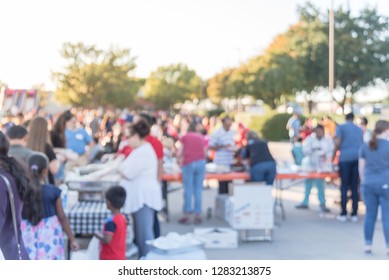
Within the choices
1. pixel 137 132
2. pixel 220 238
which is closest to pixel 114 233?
pixel 137 132

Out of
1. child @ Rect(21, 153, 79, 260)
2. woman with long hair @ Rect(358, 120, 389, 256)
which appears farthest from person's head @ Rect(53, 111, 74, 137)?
woman with long hair @ Rect(358, 120, 389, 256)

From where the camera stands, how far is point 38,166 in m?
3.24

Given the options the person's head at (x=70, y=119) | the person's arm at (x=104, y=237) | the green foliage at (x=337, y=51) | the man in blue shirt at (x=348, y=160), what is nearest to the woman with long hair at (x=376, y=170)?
the man in blue shirt at (x=348, y=160)

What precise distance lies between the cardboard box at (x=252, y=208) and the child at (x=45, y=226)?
247cm

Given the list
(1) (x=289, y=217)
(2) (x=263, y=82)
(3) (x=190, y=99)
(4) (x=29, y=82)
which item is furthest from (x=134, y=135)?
(1) (x=289, y=217)

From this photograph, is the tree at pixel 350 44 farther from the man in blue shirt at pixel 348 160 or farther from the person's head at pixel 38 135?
the man in blue shirt at pixel 348 160

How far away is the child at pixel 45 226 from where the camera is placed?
3.24 m

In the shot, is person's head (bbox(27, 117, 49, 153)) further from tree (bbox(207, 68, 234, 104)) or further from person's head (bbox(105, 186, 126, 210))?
tree (bbox(207, 68, 234, 104))

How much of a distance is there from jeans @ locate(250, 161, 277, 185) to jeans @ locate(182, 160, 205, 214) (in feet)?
1.62

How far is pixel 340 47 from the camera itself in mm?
2719

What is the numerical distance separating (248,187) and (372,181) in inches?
50.2

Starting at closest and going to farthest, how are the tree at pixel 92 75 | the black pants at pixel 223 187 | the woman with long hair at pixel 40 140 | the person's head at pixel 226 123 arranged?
the tree at pixel 92 75 → the woman with long hair at pixel 40 140 → the person's head at pixel 226 123 → the black pants at pixel 223 187

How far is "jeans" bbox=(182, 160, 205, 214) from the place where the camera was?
20.3 ft
